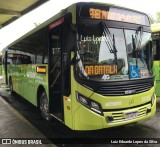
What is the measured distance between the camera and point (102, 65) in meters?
5.13

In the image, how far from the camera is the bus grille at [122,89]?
504 cm

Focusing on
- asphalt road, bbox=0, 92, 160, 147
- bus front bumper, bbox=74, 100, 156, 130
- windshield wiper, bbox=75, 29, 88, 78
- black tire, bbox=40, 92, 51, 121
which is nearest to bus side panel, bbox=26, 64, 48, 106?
black tire, bbox=40, 92, 51, 121

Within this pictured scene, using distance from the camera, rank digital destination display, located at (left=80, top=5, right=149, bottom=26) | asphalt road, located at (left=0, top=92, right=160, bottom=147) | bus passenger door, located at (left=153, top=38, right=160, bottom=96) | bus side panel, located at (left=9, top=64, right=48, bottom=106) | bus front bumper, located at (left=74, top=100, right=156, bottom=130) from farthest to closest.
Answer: bus passenger door, located at (left=153, top=38, right=160, bottom=96) → bus side panel, located at (left=9, top=64, right=48, bottom=106) → asphalt road, located at (left=0, top=92, right=160, bottom=147) → digital destination display, located at (left=80, top=5, right=149, bottom=26) → bus front bumper, located at (left=74, top=100, right=156, bottom=130)

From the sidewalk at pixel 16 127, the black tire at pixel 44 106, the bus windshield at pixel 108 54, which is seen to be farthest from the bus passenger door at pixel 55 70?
the bus windshield at pixel 108 54

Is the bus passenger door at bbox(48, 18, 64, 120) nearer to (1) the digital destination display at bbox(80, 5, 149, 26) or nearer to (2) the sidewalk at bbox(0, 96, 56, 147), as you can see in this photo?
(2) the sidewalk at bbox(0, 96, 56, 147)

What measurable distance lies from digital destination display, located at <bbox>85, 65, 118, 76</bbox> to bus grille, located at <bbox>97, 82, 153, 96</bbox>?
0.31 meters

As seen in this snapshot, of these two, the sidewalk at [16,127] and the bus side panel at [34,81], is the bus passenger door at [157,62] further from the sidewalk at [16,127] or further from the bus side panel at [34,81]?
the sidewalk at [16,127]

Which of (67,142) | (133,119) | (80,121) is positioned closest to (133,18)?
(133,119)

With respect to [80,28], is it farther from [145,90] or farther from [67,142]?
[67,142]

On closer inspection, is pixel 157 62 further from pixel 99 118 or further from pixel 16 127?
pixel 16 127

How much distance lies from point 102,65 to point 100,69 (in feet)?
0.34

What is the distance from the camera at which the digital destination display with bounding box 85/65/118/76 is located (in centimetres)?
500

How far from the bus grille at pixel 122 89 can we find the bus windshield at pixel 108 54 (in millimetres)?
187

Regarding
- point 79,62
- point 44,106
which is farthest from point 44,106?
point 79,62
